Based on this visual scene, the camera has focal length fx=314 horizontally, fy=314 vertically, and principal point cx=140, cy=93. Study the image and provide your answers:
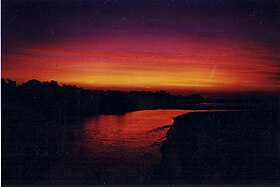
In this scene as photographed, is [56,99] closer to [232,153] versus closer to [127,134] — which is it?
[232,153]

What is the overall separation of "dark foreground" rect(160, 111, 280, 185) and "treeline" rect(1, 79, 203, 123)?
1.18 feet

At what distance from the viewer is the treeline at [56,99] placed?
2.50 m

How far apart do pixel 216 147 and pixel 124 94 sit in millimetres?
1022

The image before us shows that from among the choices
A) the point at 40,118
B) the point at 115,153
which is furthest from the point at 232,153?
the point at 40,118

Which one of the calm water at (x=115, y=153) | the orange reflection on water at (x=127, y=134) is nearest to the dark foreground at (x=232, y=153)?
the calm water at (x=115, y=153)

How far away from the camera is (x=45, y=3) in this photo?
98.7 inches

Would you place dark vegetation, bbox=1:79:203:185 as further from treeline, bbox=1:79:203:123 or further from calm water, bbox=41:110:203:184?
calm water, bbox=41:110:203:184

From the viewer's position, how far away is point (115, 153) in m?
3.66

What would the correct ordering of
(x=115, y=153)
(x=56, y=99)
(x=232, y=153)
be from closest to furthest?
(x=232, y=153)
(x=56, y=99)
(x=115, y=153)

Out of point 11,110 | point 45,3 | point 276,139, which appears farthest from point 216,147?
point 45,3

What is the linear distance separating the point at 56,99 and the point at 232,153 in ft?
5.21

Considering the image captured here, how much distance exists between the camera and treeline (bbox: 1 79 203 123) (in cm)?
250

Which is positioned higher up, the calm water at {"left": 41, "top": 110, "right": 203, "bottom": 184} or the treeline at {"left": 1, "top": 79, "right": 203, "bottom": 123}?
the treeline at {"left": 1, "top": 79, "right": 203, "bottom": 123}

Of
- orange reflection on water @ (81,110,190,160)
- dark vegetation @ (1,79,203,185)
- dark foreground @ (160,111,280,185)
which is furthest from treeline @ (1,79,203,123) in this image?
orange reflection on water @ (81,110,190,160)
